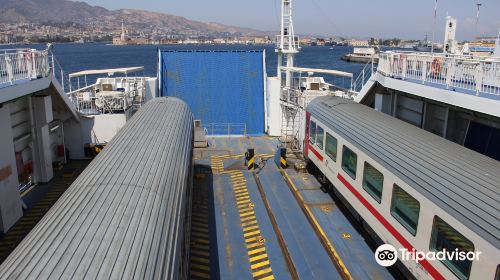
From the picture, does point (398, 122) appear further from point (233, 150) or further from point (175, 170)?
point (233, 150)

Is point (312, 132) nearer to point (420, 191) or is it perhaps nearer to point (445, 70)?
point (445, 70)

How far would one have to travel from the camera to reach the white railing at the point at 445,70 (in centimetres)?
969

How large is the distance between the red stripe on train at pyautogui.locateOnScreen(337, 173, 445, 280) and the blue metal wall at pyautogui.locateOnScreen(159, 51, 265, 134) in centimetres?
1278

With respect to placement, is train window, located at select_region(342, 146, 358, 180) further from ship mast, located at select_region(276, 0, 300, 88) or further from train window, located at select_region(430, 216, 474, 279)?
ship mast, located at select_region(276, 0, 300, 88)

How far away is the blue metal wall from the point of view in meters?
24.7

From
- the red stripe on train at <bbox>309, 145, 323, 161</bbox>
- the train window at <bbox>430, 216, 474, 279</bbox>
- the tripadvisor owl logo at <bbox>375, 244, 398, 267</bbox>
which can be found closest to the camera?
the train window at <bbox>430, 216, 474, 279</bbox>

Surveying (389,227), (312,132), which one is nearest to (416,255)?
(389,227)

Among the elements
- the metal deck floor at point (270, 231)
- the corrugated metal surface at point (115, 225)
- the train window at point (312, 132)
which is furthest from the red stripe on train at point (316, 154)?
the corrugated metal surface at point (115, 225)

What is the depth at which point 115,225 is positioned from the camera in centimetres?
513

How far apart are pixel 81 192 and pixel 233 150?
15.4 m

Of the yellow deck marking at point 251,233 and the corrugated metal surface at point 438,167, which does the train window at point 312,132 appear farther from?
the yellow deck marking at point 251,233

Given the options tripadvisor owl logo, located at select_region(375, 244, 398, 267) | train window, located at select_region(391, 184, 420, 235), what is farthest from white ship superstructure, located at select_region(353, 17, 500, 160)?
tripadvisor owl logo, located at select_region(375, 244, 398, 267)

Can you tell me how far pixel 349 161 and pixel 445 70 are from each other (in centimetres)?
383

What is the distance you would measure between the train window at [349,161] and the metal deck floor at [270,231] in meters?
1.81
